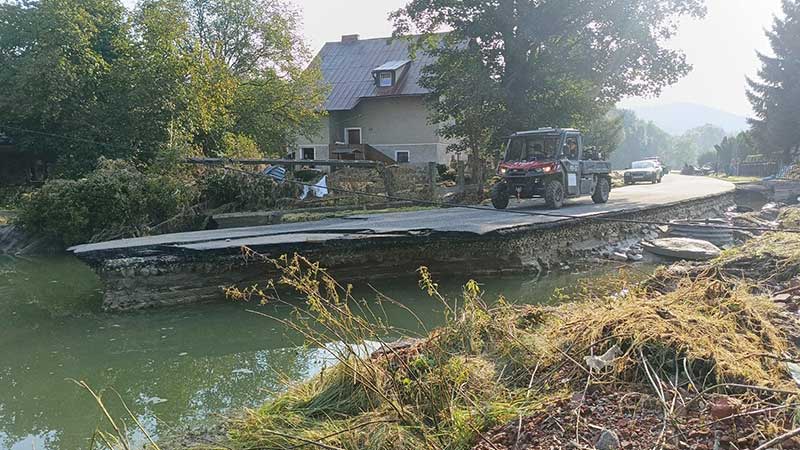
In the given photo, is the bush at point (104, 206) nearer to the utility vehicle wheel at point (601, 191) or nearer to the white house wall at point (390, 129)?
the utility vehicle wheel at point (601, 191)

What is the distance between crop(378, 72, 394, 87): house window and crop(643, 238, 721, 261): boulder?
25.0 m

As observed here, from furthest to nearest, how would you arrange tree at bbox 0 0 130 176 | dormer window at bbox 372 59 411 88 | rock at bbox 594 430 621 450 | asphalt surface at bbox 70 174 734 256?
1. dormer window at bbox 372 59 411 88
2. tree at bbox 0 0 130 176
3. asphalt surface at bbox 70 174 734 256
4. rock at bbox 594 430 621 450

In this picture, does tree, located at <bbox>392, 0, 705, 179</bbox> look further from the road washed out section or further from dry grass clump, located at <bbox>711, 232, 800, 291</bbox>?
dry grass clump, located at <bbox>711, 232, 800, 291</bbox>

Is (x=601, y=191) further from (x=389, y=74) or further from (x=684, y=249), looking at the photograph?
(x=389, y=74)

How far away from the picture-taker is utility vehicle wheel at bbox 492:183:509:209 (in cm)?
1577

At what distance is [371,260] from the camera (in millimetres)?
11055

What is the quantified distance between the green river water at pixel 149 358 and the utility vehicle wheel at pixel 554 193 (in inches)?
170

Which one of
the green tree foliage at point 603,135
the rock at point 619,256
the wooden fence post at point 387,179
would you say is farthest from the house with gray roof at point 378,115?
the rock at point 619,256

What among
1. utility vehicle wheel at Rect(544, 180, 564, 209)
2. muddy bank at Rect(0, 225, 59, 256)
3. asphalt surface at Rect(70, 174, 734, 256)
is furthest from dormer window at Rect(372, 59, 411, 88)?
asphalt surface at Rect(70, 174, 734, 256)

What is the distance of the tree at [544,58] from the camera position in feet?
66.1

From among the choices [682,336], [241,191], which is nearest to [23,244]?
[241,191]

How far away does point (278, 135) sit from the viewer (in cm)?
3112

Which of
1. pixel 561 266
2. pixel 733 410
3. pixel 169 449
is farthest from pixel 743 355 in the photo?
pixel 561 266

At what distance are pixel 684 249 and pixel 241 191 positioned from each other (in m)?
11.8
